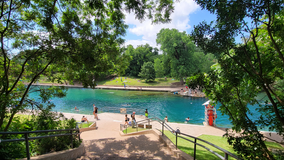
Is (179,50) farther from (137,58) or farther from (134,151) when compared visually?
(134,151)

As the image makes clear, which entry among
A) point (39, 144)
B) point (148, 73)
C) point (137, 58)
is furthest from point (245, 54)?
point (137, 58)

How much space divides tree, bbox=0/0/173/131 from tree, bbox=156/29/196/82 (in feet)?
109

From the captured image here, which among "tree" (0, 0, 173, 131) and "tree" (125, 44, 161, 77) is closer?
"tree" (0, 0, 173, 131)

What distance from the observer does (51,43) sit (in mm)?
4473

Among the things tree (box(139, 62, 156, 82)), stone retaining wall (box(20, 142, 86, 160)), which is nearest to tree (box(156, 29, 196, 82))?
tree (box(139, 62, 156, 82))

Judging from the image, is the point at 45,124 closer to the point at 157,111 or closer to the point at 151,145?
the point at 151,145

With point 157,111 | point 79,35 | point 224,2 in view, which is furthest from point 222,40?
point 157,111

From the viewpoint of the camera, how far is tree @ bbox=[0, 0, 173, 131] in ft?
14.2

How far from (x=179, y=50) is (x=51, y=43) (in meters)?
37.9

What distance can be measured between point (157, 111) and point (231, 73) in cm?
1731

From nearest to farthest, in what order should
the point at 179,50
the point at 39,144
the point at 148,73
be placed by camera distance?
the point at 39,144, the point at 179,50, the point at 148,73

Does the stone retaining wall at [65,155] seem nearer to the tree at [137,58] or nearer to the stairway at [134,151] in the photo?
the stairway at [134,151]

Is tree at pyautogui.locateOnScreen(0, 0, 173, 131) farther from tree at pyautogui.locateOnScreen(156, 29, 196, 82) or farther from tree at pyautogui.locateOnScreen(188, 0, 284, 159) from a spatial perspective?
tree at pyautogui.locateOnScreen(156, 29, 196, 82)

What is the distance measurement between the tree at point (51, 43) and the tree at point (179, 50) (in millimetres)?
33121
